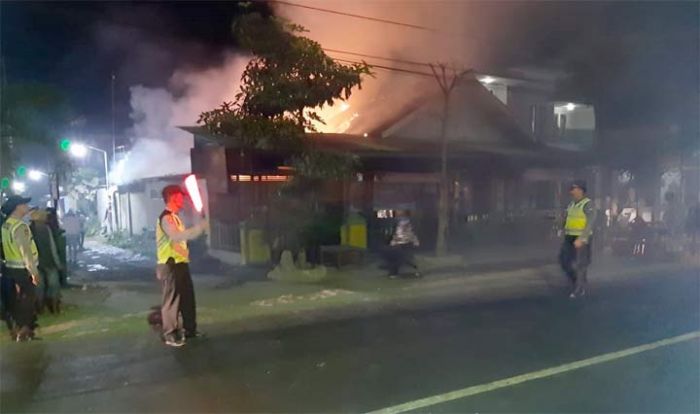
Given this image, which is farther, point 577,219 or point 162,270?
point 577,219

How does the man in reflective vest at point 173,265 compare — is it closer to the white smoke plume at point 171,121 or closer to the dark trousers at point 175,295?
the dark trousers at point 175,295

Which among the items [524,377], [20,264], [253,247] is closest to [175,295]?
[20,264]

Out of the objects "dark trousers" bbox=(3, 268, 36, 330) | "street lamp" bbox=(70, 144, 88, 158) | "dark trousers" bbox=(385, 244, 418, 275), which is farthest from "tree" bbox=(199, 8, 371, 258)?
"dark trousers" bbox=(3, 268, 36, 330)

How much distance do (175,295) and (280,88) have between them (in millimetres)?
4167

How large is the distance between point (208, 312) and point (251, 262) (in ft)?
12.8

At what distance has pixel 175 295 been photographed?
5.52 metres

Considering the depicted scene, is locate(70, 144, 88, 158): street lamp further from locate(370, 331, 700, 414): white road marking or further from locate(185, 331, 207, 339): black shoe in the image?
locate(370, 331, 700, 414): white road marking

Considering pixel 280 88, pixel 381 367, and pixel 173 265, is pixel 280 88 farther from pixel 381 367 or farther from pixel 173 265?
pixel 381 367

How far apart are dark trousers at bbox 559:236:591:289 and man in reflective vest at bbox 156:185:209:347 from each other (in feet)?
15.8

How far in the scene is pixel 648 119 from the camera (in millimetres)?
14461

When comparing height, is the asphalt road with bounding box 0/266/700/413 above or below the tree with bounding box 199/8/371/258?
below

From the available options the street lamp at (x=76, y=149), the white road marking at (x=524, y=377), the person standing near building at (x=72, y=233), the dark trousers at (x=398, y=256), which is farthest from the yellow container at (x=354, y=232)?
the white road marking at (x=524, y=377)

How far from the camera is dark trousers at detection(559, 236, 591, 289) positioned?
25.0ft

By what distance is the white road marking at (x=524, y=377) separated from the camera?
3959mm
